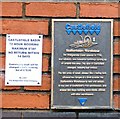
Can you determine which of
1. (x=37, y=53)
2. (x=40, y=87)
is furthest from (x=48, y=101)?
(x=37, y=53)

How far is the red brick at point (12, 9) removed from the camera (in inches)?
144

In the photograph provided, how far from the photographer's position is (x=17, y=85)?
3.66 m

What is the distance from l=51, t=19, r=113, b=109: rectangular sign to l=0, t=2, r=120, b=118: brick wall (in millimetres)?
44

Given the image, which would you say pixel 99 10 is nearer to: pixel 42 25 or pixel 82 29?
pixel 82 29

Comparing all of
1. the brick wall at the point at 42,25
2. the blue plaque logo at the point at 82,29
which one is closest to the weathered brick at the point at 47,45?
the brick wall at the point at 42,25

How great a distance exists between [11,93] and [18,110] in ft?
0.44

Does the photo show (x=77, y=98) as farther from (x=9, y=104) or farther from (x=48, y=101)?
(x=9, y=104)

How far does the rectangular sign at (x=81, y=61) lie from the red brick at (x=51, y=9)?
5cm

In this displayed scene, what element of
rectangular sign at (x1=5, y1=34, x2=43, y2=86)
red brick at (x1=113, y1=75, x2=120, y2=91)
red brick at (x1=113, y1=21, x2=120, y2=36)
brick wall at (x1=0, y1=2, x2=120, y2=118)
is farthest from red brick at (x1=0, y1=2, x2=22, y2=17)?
red brick at (x1=113, y1=75, x2=120, y2=91)

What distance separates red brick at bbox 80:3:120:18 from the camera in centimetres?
365

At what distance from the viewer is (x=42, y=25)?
366 cm

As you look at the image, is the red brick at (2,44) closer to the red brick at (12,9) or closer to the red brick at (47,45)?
the red brick at (12,9)

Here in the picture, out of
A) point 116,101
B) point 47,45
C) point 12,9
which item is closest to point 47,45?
point 47,45

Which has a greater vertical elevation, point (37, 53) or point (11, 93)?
point (37, 53)
